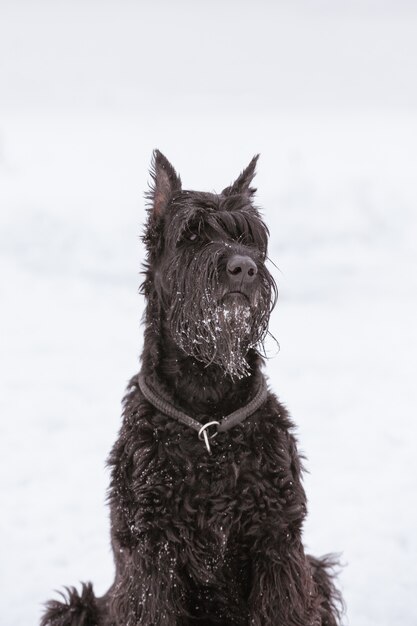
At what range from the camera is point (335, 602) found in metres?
4.09

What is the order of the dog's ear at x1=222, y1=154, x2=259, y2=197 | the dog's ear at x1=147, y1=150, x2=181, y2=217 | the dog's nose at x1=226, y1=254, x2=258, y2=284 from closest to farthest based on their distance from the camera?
the dog's nose at x1=226, y1=254, x2=258, y2=284 < the dog's ear at x1=147, y1=150, x2=181, y2=217 < the dog's ear at x1=222, y1=154, x2=259, y2=197

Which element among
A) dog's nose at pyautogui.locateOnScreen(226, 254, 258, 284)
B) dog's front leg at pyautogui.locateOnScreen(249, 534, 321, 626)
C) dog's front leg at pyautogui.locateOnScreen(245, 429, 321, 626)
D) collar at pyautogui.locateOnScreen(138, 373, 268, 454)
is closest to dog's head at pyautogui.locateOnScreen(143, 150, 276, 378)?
dog's nose at pyautogui.locateOnScreen(226, 254, 258, 284)

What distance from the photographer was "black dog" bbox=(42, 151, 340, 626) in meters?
3.30

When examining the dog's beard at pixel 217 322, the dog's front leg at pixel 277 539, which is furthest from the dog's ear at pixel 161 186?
the dog's front leg at pixel 277 539

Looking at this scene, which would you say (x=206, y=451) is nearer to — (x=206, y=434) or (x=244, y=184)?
(x=206, y=434)

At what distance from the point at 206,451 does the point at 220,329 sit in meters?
0.52

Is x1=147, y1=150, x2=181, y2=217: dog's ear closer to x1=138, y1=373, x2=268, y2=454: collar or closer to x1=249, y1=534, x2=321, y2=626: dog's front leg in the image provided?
x1=138, y1=373, x2=268, y2=454: collar

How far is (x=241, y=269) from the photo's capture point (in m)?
3.23

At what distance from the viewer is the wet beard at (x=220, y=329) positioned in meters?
3.30

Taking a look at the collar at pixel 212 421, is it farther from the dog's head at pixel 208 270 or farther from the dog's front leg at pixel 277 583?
the dog's front leg at pixel 277 583

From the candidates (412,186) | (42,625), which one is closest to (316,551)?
(42,625)

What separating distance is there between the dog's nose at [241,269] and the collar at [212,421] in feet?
1.62

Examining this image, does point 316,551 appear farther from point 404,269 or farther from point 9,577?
point 404,269

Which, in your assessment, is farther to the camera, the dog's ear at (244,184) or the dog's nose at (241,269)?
the dog's ear at (244,184)
